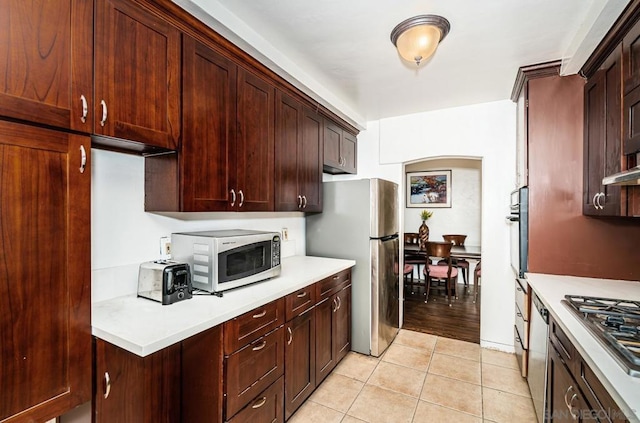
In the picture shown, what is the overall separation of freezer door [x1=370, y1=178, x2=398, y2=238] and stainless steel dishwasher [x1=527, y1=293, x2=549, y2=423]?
1.28 m

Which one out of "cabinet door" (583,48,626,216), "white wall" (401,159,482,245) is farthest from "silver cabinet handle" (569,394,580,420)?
"white wall" (401,159,482,245)

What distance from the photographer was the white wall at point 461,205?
5211 mm

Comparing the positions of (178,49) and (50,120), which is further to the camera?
(178,49)

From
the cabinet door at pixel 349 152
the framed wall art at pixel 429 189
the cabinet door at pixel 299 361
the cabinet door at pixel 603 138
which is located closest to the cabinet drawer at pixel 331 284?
the cabinet door at pixel 299 361

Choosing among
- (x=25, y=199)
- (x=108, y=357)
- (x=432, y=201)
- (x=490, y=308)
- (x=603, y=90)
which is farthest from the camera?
(x=432, y=201)

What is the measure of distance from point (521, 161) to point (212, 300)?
269cm

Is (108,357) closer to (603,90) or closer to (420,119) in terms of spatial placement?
(603,90)

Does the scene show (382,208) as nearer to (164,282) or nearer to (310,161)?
(310,161)

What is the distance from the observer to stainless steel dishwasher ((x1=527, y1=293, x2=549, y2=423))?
1.75 m

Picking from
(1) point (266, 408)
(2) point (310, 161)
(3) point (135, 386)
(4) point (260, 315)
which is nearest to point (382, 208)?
(2) point (310, 161)

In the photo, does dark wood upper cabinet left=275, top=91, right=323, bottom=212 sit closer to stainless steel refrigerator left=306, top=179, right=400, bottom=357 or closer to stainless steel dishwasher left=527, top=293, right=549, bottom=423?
stainless steel refrigerator left=306, top=179, right=400, bottom=357

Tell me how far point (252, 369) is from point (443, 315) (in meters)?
3.04

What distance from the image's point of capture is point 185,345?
1.68 m

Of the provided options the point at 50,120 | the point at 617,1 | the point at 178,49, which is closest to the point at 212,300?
the point at 50,120
